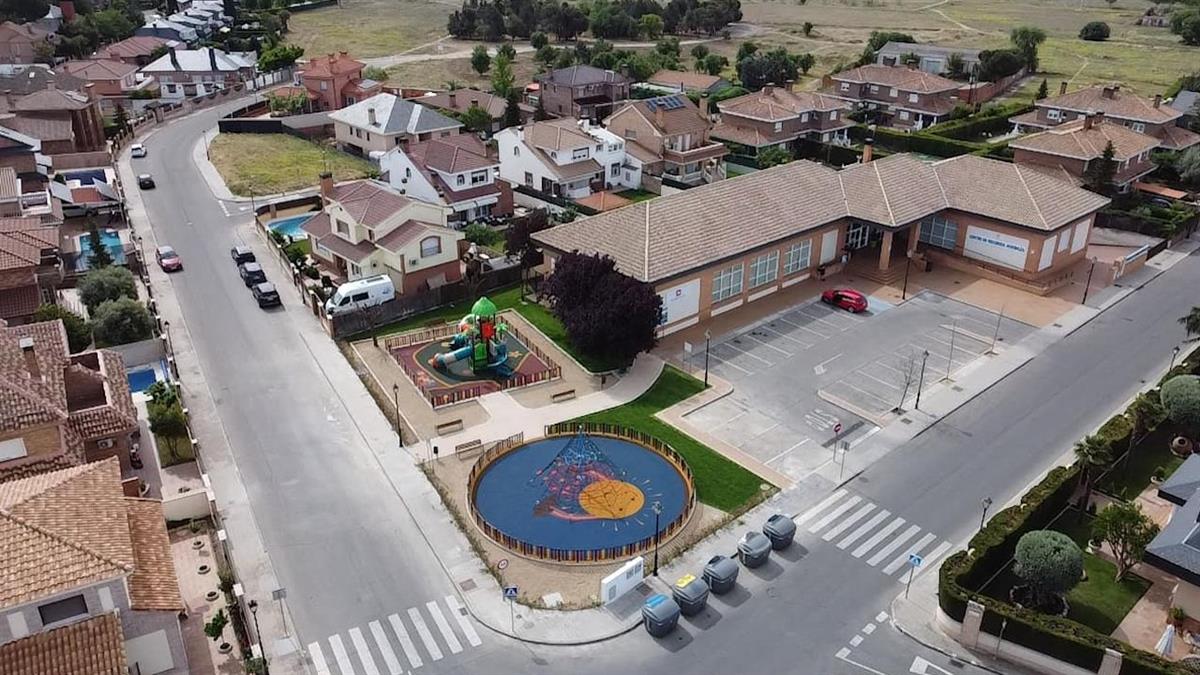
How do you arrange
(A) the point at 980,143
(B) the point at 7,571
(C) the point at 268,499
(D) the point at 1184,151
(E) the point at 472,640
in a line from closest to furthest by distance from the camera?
(B) the point at 7,571 < (E) the point at 472,640 < (C) the point at 268,499 < (D) the point at 1184,151 < (A) the point at 980,143

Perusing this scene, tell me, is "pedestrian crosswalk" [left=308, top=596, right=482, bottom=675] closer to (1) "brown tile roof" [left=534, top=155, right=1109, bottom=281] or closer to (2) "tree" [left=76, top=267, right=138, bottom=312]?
(1) "brown tile roof" [left=534, top=155, right=1109, bottom=281]

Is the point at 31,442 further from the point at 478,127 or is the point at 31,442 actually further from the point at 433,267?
the point at 478,127

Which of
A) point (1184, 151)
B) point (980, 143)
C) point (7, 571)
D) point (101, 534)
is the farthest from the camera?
point (980, 143)

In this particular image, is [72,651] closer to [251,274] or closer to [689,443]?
[689,443]

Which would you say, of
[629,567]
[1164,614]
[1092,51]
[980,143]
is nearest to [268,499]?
[629,567]

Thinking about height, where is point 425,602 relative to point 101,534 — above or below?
below

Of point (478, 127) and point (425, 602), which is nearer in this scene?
point (425, 602)

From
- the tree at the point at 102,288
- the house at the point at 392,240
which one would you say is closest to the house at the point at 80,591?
the tree at the point at 102,288

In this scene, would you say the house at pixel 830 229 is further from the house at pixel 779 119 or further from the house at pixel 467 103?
the house at pixel 467 103
